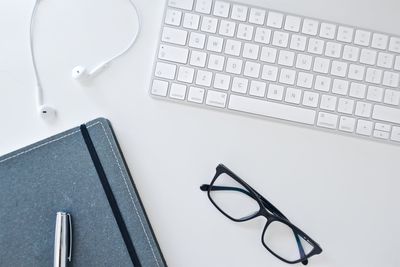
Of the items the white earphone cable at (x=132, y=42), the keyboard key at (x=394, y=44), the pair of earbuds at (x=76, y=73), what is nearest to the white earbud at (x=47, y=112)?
the pair of earbuds at (x=76, y=73)

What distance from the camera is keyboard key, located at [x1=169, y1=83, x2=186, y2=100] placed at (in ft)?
2.11

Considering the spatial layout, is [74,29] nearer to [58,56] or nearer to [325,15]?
[58,56]

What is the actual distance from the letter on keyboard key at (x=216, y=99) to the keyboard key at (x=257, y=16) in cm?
12

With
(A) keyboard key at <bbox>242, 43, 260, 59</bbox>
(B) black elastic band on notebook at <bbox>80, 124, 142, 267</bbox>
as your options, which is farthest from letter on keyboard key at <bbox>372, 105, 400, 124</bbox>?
(B) black elastic band on notebook at <bbox>80, 124, 142, 267</bbox>

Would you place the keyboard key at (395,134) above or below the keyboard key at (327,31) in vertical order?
below

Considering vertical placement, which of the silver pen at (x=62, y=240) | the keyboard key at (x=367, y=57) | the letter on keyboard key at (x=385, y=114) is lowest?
the silver pen at (x=62, y=240)

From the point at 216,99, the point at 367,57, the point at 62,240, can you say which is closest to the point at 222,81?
the point at 216,99

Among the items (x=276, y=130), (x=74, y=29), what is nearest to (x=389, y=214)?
(x=276, y=130)

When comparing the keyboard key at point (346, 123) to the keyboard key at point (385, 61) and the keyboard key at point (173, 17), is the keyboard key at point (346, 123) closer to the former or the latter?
the keyboard key at point (385, 61)

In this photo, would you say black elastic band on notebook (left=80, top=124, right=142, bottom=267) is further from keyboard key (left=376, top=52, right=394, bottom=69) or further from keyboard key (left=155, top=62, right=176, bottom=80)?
keyboard key (left=376, top=52, right=394, bottom=69)

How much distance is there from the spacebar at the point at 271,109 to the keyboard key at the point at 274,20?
121 millimetres

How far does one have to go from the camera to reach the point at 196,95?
0.65 meters

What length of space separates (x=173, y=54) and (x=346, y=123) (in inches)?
11.4

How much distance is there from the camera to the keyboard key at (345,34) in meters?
0.66
